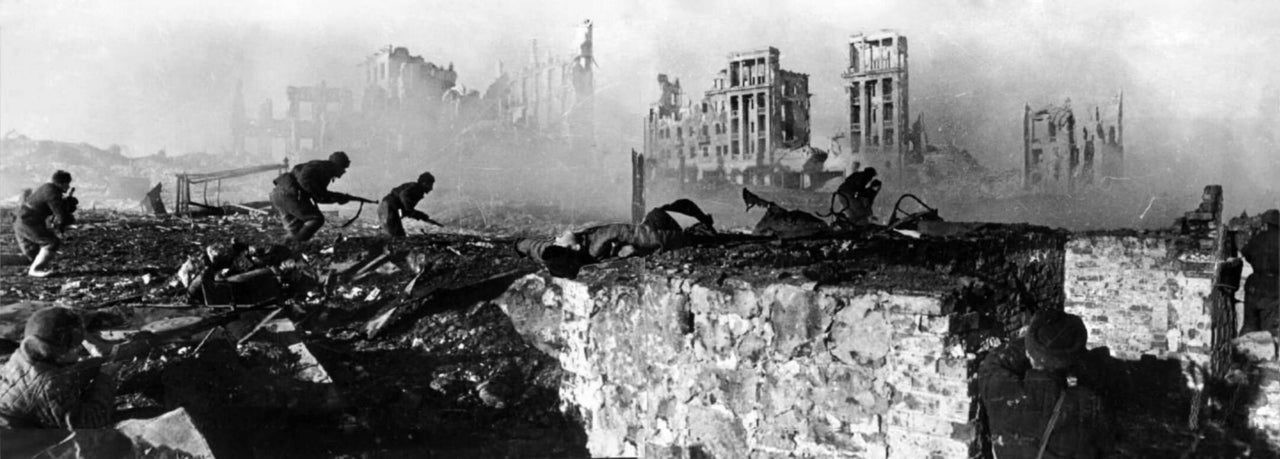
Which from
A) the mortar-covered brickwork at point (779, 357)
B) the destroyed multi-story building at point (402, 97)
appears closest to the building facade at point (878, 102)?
the destroyed multi-story building at point (402, 97)

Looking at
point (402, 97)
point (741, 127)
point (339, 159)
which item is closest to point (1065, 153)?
point (741, 127)

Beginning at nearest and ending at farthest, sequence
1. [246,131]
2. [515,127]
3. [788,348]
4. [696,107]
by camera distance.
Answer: [788,348]
[246,131]
[696,107]
[515,127]

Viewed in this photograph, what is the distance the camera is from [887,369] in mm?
2602

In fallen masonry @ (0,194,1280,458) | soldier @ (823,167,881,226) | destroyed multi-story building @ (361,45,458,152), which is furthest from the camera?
destroyed multi-story building @ (361,45,458,152)

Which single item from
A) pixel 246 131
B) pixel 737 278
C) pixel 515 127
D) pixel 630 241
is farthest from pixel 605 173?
pixel 737 278

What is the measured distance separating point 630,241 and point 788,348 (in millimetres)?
2477

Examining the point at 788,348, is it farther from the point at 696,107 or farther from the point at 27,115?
the point at 696,107

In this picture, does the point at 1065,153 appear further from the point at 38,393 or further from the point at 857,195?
the point at 38,393

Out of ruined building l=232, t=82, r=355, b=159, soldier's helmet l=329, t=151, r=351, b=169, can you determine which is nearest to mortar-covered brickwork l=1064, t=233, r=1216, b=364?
soldier's helmet l=329, t=151, r=351, b=169

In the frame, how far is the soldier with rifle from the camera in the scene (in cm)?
768

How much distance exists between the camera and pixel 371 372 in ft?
15.1

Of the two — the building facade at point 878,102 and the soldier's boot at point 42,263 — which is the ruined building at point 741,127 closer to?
the building facade at point 878,102

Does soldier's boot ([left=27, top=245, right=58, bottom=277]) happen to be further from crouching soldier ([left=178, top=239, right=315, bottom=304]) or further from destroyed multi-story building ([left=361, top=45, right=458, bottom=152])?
destroyed multi-story building ([left=361, top=45, right=458, bottom=152])

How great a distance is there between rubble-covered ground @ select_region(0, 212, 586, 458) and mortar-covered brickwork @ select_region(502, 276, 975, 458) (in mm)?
570
